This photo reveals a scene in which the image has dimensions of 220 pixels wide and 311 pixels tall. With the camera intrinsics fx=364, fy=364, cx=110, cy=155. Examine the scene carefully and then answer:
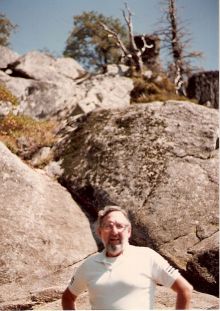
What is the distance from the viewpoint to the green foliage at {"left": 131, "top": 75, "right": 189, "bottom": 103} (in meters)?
10.7

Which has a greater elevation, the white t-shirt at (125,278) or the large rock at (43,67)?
the large rock at (43,67)

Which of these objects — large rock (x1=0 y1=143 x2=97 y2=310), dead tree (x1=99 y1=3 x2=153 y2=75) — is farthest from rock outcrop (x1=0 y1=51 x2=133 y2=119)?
large rock (x1=0 y1=143 x2=97 y2=310)

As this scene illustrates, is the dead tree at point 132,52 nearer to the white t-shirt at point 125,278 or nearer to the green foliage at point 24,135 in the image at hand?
the green foliage at point 24,135

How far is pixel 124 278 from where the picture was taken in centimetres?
247

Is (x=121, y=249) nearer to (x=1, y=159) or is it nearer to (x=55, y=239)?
(x=55, y=239)

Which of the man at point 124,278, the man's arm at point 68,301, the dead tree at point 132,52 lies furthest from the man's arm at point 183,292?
the dead tree at point 132,52

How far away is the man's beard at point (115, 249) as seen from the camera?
261 cm

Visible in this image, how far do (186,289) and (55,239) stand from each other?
2981mm

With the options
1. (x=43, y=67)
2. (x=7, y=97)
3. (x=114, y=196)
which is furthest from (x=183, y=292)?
(x=43, y=67)

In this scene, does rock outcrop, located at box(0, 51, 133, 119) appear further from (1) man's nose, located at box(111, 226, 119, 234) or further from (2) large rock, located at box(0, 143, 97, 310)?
(1) man's nose, located at box(111, 226, 119, 234)

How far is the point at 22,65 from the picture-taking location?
12.4 m

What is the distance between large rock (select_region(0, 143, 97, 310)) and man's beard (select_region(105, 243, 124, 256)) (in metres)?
2.25

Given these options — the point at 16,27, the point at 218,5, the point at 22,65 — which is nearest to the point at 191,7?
the point at 218,5

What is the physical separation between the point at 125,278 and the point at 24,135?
5456 mm
